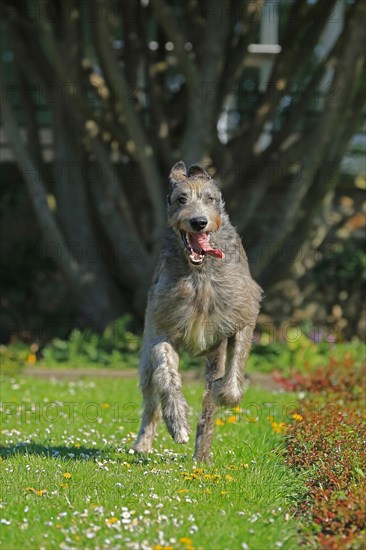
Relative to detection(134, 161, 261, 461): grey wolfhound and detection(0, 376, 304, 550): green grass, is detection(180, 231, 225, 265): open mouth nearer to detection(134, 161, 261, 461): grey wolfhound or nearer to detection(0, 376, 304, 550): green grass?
detection(134, 161, 261, 461): grey wolfhound

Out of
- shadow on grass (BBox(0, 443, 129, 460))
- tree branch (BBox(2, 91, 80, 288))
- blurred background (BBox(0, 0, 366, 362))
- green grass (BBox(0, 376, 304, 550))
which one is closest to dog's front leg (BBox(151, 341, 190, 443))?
green grass (BBox(0, 376, 304, 550))

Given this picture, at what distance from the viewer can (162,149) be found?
10.9 meters

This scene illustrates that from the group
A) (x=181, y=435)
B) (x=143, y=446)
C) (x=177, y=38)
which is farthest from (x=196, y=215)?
(x=177, y=38)

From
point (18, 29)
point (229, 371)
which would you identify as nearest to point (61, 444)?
point (229, 371)

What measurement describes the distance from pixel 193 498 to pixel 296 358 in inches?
237

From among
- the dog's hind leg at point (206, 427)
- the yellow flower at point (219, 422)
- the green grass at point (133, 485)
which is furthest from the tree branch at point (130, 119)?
the dog's hind leg at point (206, 427)

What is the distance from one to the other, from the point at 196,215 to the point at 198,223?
52mm

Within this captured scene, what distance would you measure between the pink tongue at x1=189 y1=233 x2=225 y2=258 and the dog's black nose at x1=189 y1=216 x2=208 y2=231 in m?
0.11

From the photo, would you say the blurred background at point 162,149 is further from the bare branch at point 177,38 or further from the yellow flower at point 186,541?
the yellow flower at point 186,541

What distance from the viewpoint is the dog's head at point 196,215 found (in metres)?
5.36

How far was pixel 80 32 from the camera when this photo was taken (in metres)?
10.9

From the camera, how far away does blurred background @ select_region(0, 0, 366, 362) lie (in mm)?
10258

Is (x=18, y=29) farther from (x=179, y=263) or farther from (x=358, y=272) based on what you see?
(x=179, y=263)

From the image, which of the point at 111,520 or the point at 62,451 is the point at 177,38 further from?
the point at 111,520
